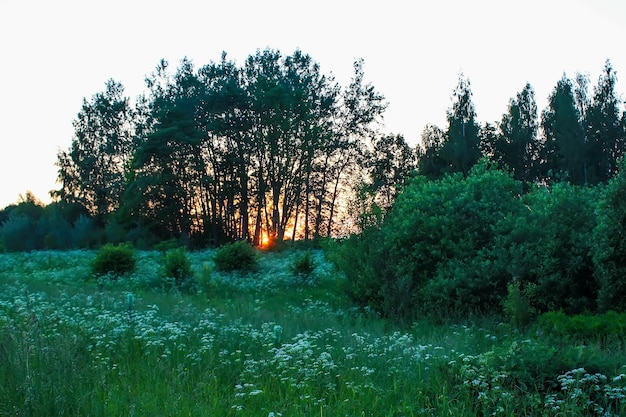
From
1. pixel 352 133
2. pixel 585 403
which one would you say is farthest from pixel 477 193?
pixel 352 133

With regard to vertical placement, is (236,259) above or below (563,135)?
below

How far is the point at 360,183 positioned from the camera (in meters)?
13.2

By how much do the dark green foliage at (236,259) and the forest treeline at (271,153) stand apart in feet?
60.3

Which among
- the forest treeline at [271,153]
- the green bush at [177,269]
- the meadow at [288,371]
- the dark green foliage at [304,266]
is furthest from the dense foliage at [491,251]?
the forest treeline at [271,153]

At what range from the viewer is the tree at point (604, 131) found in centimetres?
4369

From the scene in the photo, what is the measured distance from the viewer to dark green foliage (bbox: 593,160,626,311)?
9.05 meters

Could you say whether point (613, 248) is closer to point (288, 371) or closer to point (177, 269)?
point (288, 371)

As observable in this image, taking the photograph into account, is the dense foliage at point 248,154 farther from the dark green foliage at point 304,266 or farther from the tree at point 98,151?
the dark green foliage at point 304,266

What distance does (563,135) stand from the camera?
4378 centimetres

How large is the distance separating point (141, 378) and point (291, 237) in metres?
37.8

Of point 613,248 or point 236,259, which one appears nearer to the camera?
point 613,248

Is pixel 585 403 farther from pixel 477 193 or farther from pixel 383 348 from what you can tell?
pixel 477 193

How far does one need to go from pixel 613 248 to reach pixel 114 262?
15.7 m

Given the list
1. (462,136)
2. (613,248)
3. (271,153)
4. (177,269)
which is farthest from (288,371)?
(462,136)
